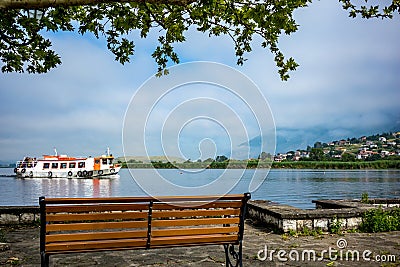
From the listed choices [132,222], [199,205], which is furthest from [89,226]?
[199,205]

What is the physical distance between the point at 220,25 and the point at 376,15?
9.02 ft

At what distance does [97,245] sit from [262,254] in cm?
246

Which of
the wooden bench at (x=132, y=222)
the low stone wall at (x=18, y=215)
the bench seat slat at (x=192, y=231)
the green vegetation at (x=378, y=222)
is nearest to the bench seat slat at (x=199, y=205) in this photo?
the wooden bench at (x=132, y=222)

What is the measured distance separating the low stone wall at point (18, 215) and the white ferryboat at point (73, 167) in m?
65.5

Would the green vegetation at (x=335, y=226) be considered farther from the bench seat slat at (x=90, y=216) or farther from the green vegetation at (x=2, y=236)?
the green vegetation at (x=2, y=236)

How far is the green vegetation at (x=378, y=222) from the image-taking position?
738 cm

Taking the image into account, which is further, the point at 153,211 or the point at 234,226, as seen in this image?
the point at 234,226

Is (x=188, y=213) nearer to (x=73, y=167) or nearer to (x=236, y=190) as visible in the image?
(x=236, y=190)

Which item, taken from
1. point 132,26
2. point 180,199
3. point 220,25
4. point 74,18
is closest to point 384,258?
point 180,199

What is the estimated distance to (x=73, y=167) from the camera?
75688 millimetres

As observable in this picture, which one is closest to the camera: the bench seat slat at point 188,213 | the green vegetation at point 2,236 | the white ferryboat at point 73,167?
the bench seat slat at point 188,213

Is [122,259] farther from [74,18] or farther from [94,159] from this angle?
[94,159]

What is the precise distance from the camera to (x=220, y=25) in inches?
307

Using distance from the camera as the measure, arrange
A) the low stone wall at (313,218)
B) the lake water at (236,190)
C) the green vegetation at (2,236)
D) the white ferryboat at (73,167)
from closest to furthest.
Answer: the green vegetation at (2,236)
the low stone wall at (313,218)
the lake water at (236,190)
the white ferryboat at (73,167)
